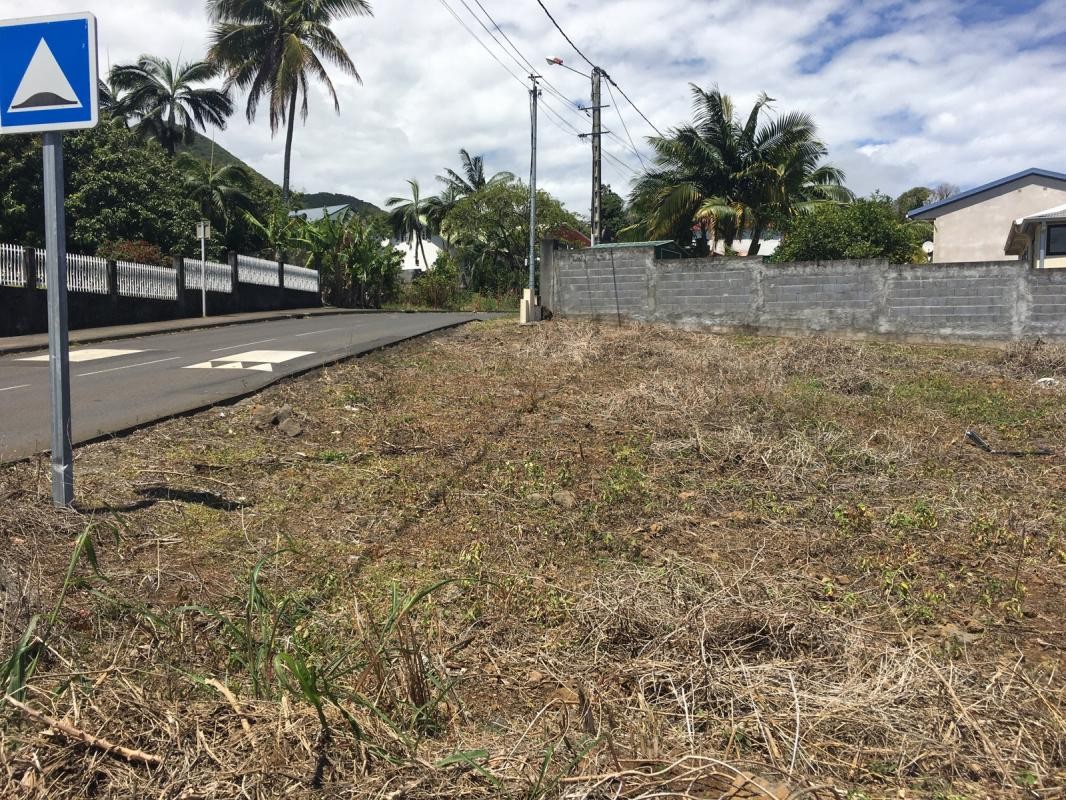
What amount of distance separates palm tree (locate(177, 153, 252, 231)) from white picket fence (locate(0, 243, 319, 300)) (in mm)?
Answer: 6465

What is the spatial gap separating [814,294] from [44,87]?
55.1ft

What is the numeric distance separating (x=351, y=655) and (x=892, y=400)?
8204mm

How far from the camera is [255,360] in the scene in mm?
12953

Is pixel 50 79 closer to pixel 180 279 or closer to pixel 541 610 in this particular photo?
pixel 541 610

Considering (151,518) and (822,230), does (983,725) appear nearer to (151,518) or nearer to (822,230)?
(151,518)

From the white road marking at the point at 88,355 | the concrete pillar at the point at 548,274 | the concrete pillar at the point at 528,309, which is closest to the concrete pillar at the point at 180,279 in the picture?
the white road marking at the point at 88,355

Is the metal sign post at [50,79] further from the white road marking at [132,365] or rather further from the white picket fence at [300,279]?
the white picket fence at [300,279]

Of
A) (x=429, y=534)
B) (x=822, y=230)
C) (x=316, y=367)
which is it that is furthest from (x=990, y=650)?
(x=822, y=230)

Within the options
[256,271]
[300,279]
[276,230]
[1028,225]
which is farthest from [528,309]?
[276,230]

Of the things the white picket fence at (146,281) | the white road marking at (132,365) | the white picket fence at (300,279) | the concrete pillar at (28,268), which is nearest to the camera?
the white road marking at (132,365)

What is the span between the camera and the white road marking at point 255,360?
12.2 m

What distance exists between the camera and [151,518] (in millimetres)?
4695

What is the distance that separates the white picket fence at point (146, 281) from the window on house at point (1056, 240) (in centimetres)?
2472

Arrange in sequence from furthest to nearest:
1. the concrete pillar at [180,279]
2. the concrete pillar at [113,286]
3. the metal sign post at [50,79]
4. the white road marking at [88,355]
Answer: the concrete pillar at [180,279] → the concrete pillar at [113,286] → the white road marking at [88,355] → the metal sign post at [50,79]
